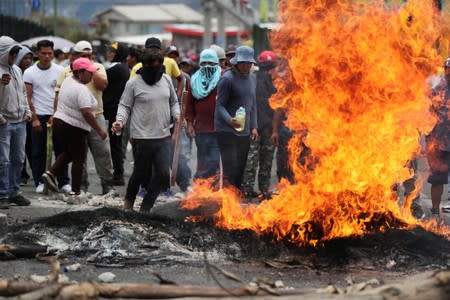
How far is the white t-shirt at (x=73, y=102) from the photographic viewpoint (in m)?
12.8

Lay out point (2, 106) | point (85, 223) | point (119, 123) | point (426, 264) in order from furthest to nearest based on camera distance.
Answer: point (2, 106) → point (119, 123) → point (85, 223) → point (426, 264)

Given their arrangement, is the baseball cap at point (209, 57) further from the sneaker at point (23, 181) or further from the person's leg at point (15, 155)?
the sneaker at point (23, 181)

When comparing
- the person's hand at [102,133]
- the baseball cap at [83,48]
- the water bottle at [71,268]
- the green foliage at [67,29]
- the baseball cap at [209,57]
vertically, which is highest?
the green foliage at [67,29]

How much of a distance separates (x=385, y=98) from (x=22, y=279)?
12.9 feet

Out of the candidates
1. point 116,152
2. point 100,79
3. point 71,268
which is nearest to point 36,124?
point 100,79

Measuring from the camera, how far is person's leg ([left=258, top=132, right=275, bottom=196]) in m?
14.5

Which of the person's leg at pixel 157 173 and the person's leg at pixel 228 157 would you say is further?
the person's leg at pixel 228 157

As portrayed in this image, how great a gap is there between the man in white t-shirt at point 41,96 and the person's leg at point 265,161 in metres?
3.06

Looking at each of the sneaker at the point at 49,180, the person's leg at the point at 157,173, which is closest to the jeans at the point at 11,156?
the sneaker at the point at 49,180

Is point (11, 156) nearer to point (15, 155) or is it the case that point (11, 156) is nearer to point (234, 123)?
point (15, 155)

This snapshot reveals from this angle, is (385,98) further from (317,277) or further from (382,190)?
(317,277)

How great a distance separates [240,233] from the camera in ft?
31.1

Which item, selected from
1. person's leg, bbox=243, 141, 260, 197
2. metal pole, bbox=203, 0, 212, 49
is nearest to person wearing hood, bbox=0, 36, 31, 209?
person's leg, bbox=243, 141, 260, 197

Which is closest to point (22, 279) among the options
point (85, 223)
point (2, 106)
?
point (85, 223)
